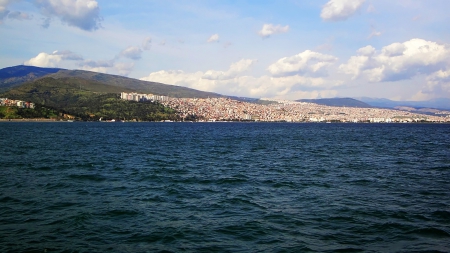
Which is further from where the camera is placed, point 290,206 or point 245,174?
point 245,174

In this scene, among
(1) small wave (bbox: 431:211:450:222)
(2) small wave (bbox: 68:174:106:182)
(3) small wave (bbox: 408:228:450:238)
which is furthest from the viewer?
(2) small wave (bbox: 68:174:106:182)

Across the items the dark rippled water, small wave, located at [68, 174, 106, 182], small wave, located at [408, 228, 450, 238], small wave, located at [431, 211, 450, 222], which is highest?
small wave, located at [431, 211, 450, 222]

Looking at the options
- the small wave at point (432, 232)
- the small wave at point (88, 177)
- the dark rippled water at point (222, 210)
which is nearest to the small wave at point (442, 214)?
the dark rippled water at point (222, 210)

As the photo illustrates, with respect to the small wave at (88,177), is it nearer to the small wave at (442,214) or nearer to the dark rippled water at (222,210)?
the dark rippled water at (222,210)

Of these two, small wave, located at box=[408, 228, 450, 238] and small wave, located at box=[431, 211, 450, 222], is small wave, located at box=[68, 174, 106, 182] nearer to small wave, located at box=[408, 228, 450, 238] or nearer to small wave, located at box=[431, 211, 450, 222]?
small wave, located at box=[408, 228, 450, 238]

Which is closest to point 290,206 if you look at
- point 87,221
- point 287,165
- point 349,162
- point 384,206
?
point 384,206

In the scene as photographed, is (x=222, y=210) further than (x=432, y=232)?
Yes

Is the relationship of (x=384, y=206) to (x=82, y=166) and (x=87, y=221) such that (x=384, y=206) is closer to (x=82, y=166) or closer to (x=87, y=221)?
(x=87, y=221)

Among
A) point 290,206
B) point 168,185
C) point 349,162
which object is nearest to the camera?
point 290,206

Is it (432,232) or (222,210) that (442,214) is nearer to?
(432,232)

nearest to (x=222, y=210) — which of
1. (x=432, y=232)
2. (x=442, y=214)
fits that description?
(x=432, y=232)

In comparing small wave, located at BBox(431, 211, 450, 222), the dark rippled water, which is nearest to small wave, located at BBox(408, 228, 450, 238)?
the dark rippled water
